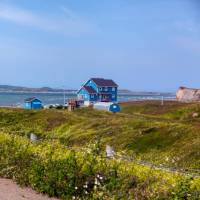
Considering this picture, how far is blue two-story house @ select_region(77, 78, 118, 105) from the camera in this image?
3201 inches

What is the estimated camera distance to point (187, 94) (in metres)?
79.8

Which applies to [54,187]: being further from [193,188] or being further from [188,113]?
[188,113]

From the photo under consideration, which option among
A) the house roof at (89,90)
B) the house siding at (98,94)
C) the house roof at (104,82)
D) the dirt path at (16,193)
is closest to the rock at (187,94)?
the house roof at (104,82)

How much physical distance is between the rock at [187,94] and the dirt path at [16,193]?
6271 centimetres

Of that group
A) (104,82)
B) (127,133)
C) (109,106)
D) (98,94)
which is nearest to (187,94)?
(104,82)

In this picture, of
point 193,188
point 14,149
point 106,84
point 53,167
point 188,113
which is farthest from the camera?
point 106,84

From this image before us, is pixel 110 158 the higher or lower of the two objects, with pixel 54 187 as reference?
higher

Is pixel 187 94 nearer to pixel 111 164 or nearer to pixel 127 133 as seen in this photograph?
pixel 127 133

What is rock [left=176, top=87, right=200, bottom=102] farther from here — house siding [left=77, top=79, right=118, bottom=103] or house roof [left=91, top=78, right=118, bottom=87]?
house siding [left=77, top=79, right=118, bottom=103]

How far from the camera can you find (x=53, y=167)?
1409cm

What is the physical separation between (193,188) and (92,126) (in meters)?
23.8

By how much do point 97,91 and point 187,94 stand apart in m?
13.9

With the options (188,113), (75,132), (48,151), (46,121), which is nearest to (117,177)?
(48,151)

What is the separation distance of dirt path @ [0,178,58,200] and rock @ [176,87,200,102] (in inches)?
2469
